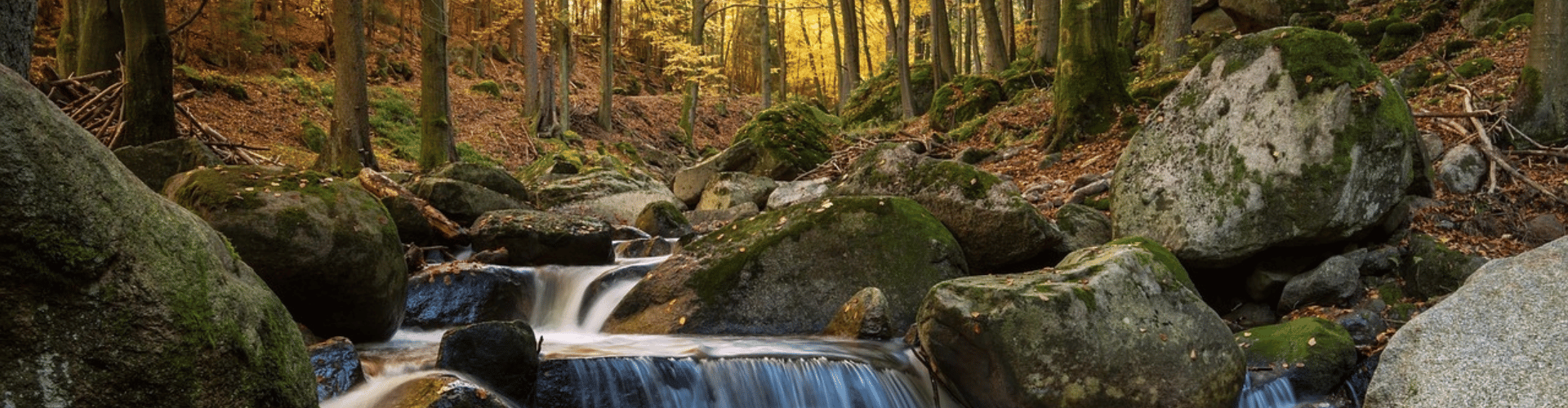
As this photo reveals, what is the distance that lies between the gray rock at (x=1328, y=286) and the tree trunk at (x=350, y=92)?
10.4 meters

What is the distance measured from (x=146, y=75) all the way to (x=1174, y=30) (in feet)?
45.5

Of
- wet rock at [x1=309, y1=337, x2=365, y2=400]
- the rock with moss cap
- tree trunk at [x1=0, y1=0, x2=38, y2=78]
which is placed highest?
tree trunk at [x1=0, y1=0, x2=38, y2=78]

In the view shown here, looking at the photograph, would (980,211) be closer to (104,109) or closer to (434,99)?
(434,99)

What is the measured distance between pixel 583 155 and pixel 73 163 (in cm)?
1739

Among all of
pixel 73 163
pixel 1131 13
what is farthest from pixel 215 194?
pixel 1131 13

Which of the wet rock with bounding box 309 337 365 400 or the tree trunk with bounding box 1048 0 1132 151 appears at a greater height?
the tree trunk with bounding box 1048 0 1132 151

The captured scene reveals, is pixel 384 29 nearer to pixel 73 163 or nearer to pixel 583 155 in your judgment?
pixel 583 155

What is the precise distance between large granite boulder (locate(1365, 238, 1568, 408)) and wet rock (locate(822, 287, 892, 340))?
126 inches

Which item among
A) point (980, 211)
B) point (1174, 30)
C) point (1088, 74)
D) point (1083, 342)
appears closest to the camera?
point (1083, 342)

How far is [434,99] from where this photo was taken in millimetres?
14156

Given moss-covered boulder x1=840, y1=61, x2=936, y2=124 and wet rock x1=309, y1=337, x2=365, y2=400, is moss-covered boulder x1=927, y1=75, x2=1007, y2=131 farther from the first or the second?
wet rock x1=309, y1=337, x2=365, y2=400

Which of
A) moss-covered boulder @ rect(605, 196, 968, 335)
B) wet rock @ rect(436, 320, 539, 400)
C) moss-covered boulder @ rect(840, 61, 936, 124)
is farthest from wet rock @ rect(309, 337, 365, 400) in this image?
moss-covered boulder @ rect(840, 61, 936, 124)

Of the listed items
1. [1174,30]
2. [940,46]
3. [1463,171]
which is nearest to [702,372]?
[1463,171]

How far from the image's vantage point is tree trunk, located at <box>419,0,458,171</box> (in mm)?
14148
